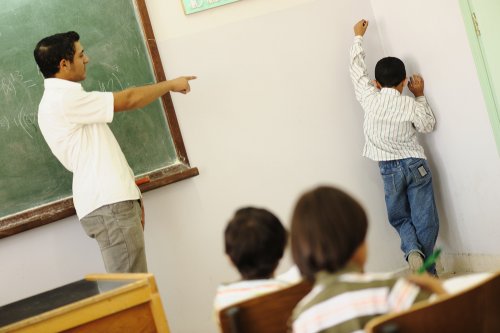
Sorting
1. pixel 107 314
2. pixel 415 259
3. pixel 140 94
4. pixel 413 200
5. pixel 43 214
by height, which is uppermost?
pixel 140 94

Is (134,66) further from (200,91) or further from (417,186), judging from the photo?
(417,186)

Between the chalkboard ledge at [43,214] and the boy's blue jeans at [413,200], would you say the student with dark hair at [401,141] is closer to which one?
the boy's blue jeans at [413,200]

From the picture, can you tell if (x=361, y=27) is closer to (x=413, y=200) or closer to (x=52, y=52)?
(x=413, y=200)

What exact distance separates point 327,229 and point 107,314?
109 cm

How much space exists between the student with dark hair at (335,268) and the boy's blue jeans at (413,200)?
2417 millimetres

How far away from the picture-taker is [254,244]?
1.74 m

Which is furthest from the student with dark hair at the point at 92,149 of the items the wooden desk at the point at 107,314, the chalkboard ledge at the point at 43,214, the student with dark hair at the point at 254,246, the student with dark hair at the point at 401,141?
the student with dark hair at the point at 401,141

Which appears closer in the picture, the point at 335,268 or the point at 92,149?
the point at 335,268

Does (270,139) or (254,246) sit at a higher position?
(270,139)

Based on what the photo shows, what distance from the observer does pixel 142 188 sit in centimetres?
343

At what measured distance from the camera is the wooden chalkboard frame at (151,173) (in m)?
3.27

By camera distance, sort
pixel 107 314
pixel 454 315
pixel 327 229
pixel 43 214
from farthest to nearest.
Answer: pixel 43 214 → pixel 107 314 → pixel 327 229 → pixel 454 315

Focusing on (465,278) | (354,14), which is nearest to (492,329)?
(465,278)

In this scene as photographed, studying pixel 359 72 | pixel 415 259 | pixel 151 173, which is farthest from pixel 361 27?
pixel 151 173
